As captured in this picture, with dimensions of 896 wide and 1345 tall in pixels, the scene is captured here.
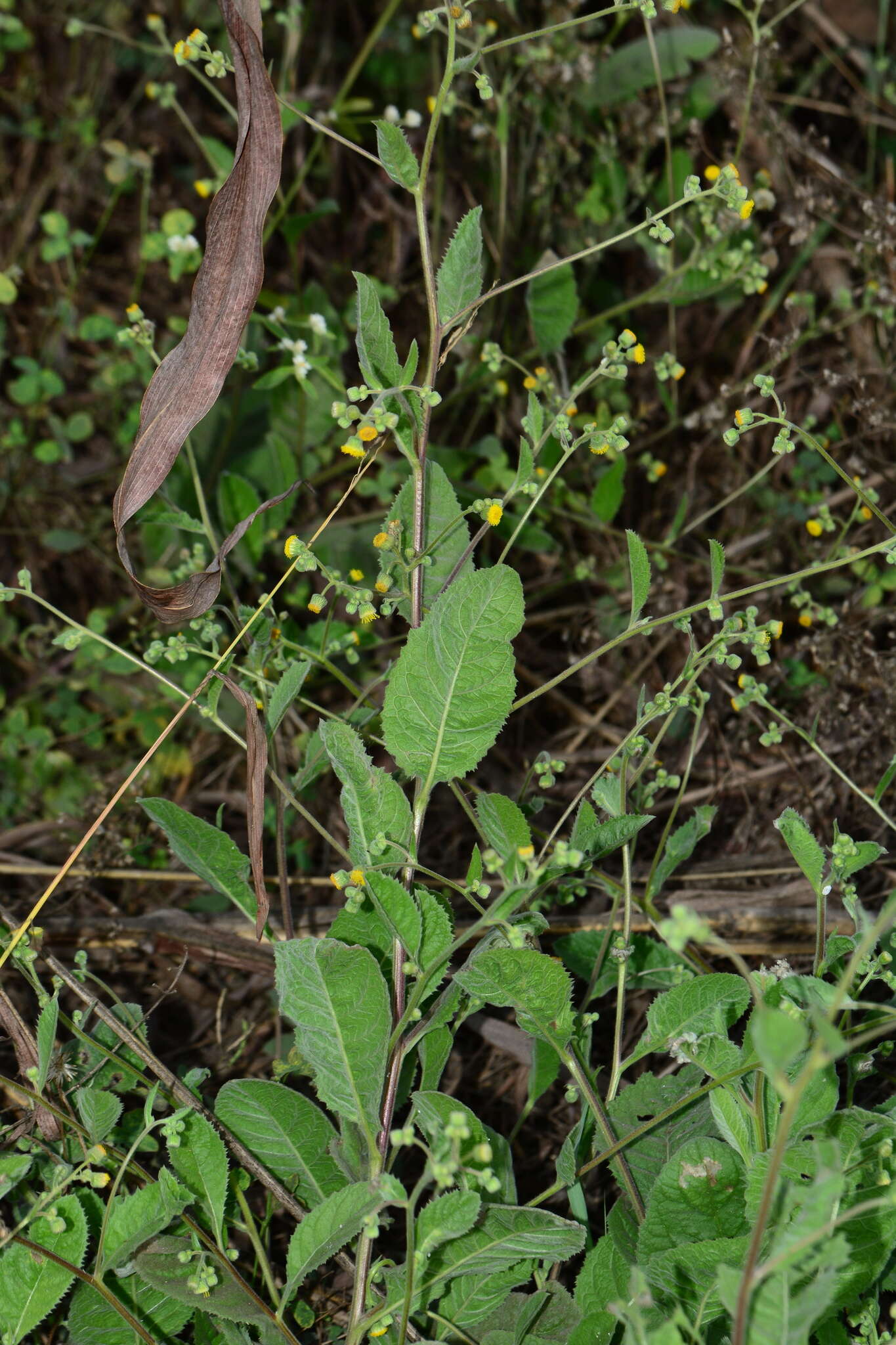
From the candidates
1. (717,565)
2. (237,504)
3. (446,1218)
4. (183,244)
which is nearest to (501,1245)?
(446,1218)

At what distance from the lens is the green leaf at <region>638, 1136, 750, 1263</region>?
114 cm

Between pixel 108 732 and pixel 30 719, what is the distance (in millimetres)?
150

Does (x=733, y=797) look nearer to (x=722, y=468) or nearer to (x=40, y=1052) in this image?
(x=722, y=468)

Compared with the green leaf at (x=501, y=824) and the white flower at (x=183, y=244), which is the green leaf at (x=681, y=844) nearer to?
the green leaf at (x=501, y=824)

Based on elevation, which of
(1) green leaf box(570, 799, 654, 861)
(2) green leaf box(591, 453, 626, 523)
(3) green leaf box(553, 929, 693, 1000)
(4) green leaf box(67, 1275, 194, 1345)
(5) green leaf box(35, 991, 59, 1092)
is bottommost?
(4) green leaf box(67, 1275, 194, 1345)

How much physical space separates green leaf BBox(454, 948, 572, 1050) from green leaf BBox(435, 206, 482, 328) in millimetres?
642

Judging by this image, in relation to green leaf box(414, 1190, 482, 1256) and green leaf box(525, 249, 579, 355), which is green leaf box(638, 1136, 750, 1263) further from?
green leaf box(525, 249, 579, 355)

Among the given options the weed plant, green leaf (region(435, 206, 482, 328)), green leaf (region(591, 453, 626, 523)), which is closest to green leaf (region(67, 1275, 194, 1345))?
the weed plant

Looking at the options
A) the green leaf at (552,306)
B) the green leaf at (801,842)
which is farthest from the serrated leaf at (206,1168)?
the green leaf at (552,306)

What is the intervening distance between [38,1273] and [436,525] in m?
0.88

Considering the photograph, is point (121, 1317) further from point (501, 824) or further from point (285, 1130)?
point (501, 824)

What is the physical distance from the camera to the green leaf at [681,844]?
142cm

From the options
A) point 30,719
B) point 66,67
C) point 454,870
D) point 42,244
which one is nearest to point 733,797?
point 454,870

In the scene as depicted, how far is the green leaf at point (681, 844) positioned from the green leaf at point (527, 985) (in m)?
0.29
